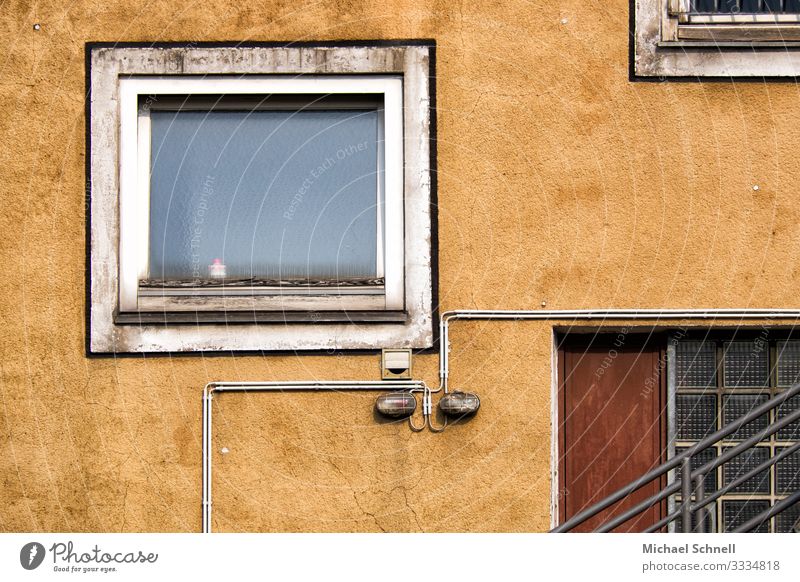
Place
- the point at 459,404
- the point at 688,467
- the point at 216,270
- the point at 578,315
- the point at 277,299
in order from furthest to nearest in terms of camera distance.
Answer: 1. the point at 216,270
2. the point at 277,299
3. the point at 578,315
4. the point at 459,404
5. the point at 688,467

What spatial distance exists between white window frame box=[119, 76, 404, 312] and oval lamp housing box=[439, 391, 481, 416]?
0.64 m

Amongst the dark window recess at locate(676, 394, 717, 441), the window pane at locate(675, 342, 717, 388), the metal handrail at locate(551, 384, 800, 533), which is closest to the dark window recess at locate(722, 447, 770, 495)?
the dark window recess at locate(676, 394, 717, 441)

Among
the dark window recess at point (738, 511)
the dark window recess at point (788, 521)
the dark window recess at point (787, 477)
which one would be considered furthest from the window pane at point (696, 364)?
the dark window recess at point (788, 521)

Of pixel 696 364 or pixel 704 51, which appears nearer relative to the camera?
pixel 704 51

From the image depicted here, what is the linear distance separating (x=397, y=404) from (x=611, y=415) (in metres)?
1.41

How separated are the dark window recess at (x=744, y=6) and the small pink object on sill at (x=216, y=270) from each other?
3.34 metres

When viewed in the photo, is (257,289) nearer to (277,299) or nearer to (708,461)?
(277,299)

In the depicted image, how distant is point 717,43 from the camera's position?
685 centimetres

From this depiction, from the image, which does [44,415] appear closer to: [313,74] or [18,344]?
[18,344]

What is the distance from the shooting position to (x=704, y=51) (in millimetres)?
6852

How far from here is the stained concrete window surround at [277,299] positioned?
270 inches

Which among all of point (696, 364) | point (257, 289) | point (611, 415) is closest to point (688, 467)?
point (611, 415)

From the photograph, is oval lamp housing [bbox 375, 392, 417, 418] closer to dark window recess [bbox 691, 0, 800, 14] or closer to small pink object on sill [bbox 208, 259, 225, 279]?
small pink object on sill [bbox 208, 259, 225, 279]

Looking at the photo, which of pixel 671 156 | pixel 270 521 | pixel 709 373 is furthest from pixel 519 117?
pixel 270 521
